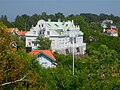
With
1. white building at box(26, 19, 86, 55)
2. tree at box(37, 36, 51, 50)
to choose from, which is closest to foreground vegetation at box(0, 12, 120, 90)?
tree at box(37, 36, 51, 50)

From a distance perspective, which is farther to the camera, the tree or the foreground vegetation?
the tree

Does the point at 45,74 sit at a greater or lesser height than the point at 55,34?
lesser

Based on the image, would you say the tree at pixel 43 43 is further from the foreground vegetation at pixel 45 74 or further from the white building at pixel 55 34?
the foreground vegetation at pixel 45 74

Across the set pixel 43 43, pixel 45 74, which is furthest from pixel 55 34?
pixel 45 74

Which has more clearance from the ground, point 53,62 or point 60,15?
point 60,15

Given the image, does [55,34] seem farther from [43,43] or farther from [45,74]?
[45,74]

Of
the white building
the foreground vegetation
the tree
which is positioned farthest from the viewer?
the white building

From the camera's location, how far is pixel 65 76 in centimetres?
2155

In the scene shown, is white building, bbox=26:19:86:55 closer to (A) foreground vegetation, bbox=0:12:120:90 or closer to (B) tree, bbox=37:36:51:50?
(B) tree, bbox=37:36:51:50

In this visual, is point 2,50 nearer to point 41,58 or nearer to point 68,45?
point 41,58

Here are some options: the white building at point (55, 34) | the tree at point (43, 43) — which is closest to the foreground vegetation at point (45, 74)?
the tree at point (43, 43)

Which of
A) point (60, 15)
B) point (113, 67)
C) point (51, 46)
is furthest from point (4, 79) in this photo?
point (60, 15)

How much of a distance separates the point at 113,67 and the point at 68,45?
41481 millimetres

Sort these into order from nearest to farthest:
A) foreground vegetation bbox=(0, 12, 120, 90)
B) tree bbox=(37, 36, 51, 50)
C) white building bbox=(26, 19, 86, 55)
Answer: foreground vegetation bbox=(0, 12, 120, 90) → tree bbox=(37, 36, 51, 50) → white building bbox=(26, 19, 86, 55)
